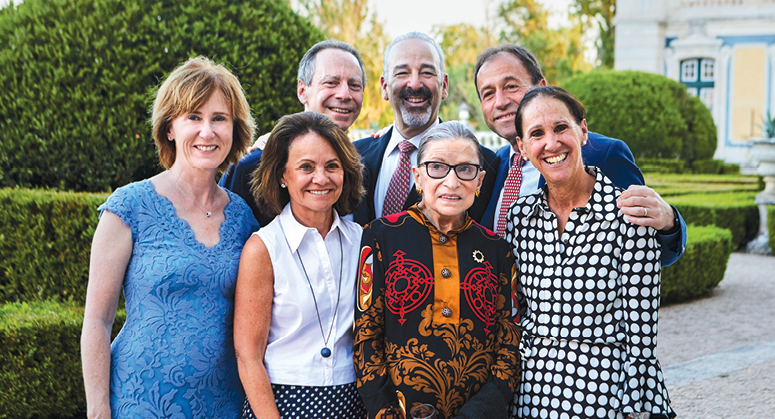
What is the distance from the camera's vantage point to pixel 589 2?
1378 inches

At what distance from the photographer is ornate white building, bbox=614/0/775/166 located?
28984 mm

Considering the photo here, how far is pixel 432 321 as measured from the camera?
7.43ft

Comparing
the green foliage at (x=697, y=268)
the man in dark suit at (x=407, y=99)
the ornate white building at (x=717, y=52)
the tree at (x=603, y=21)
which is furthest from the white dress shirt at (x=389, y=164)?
the tree at (x=603, y=21)

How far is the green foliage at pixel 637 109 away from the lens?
22.0 metres

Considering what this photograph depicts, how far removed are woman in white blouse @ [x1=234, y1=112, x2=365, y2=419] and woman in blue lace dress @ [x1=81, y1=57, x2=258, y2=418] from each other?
0.13m

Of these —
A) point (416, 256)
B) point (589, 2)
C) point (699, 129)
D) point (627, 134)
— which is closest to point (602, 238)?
point (416, 256)

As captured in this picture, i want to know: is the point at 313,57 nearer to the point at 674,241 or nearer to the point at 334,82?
the point at 334,82

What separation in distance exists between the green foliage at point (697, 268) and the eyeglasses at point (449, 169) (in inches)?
245

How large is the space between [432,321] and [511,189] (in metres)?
0.99

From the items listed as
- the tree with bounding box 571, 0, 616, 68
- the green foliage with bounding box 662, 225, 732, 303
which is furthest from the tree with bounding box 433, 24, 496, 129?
the green foliage with bounding box 662, 225, 732, 303

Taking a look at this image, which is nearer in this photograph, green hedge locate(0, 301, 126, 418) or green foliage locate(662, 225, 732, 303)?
green hedge locate(0, 301, 126, 418)

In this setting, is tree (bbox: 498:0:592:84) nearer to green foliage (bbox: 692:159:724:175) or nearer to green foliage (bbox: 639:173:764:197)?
green foliage (bbox: 692:159:724:175)

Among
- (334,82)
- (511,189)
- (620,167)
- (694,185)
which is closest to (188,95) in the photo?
(334,82)

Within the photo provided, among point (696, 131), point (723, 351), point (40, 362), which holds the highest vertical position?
point (696, 131)
